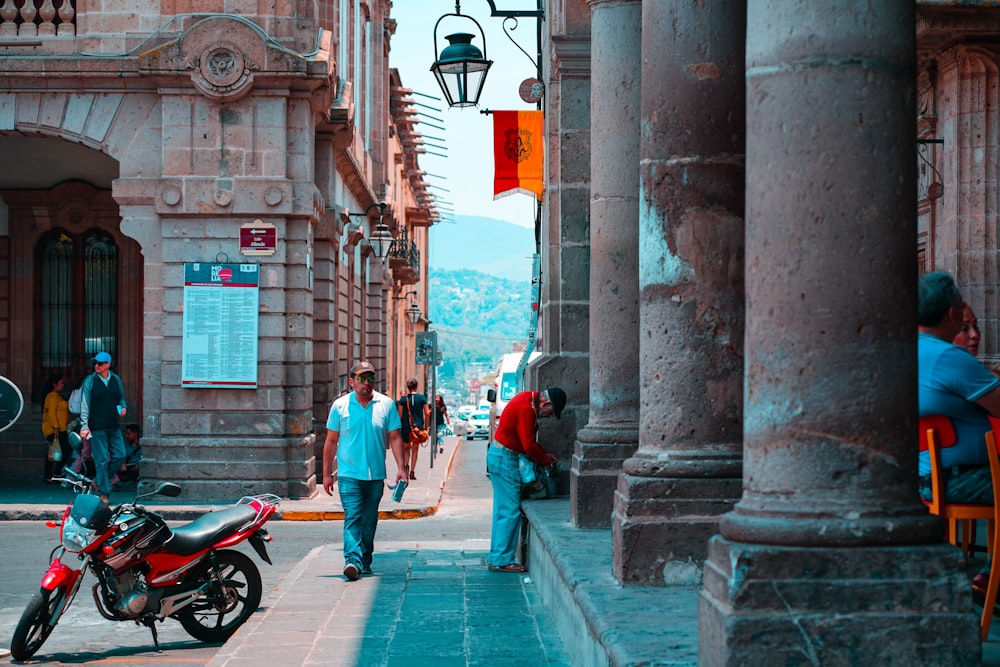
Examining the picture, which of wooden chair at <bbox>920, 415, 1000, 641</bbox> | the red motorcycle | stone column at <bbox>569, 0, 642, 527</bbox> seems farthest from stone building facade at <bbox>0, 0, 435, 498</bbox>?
wooden chair at <bbox>920, 415, 1000, 641</bbox>

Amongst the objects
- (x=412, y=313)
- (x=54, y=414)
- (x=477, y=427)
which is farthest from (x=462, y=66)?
(x=477, y=427)

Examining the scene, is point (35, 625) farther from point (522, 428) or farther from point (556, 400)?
point (556, 400)

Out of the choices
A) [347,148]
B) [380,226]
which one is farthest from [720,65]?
[380,226]

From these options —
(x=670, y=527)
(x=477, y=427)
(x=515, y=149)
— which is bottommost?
(x=477, y=427)

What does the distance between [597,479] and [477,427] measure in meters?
51.3

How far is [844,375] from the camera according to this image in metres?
4.16

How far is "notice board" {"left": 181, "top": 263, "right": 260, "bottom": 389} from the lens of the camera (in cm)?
1717

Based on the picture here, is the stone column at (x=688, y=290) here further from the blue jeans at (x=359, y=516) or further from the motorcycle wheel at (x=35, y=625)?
the blue jeans at (x=359, y=516)

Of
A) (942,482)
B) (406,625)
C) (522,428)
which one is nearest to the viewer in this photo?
(942,482)

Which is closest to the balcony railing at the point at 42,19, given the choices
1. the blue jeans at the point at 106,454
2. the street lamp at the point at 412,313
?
the blue jeans at the point at 106,454

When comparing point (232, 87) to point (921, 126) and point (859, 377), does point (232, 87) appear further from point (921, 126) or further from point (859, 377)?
point (859, 377)

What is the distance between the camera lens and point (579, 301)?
38.5 feet

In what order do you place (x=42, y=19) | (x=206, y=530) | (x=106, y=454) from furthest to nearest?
(x=42, y=19) < (x=106, y=454) < (x=206, y=530)

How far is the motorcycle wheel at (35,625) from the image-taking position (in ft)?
26.4
